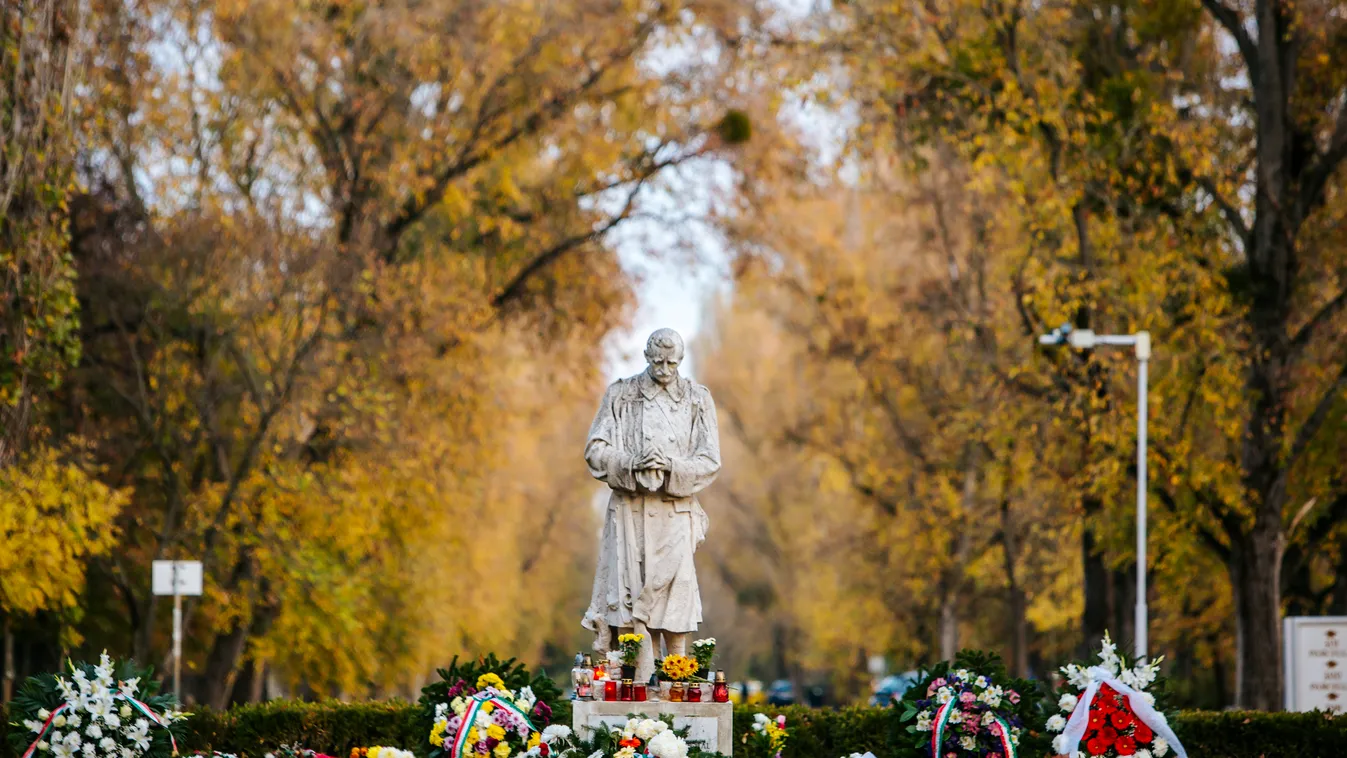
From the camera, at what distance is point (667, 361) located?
13.5 m

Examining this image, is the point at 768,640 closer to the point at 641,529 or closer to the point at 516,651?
the point at 516,651

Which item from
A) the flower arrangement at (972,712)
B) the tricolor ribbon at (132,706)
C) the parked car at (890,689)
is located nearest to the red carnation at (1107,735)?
the flower arrangement at (972,712)

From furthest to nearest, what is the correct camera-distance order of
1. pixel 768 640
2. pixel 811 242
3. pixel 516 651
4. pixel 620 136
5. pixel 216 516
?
pixel 768 640, pixel 516 651, pixel 811 242, pixel 620 136, pixel 216 516

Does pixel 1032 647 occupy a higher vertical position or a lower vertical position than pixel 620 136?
lower

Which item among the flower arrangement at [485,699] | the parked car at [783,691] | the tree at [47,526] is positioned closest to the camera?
the flower arrangement at [485,699]

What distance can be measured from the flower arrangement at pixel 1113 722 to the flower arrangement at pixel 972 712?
1.05ft

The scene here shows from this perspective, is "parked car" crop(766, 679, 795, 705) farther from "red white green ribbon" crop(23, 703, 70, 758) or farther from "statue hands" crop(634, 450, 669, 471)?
"statue hands" crop(634, 450, 669, 471)

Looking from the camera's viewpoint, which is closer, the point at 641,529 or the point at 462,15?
the point at 641,529

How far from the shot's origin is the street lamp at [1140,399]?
22797 mm

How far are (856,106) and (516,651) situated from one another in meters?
34.8

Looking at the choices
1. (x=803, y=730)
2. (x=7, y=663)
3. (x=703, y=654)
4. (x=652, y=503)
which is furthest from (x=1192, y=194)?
(x=7, y=663)

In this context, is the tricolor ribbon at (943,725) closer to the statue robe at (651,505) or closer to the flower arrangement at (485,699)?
the statue robe at (651,505)

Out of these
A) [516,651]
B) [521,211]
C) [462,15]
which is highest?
[462,15]

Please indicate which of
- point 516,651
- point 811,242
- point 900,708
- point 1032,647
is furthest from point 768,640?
point 900,708
